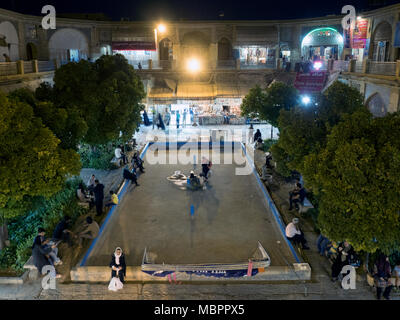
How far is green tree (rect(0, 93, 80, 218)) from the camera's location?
8.57 meters

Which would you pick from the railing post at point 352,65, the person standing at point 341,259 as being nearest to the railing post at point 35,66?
the railing post at point 352,65

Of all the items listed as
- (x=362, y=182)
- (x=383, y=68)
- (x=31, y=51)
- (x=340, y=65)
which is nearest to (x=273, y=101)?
(x=383, y=68)

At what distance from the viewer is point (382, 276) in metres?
8.12

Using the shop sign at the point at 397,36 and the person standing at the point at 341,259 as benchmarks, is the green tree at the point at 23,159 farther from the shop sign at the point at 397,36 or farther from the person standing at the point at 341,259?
the shop sign at the point at 397,36

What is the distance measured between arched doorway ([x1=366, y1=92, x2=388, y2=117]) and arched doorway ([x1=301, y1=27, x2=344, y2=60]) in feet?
35.4

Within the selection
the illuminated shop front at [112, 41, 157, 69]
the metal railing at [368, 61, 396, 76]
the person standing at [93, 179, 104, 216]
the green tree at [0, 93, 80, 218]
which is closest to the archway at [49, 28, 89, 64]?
the illuminated shop front at [112, 41, 157, 69]

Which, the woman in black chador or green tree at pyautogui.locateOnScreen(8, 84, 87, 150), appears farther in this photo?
green tree at pyautogui.locateOnScreen(8, 84, 87, 150)

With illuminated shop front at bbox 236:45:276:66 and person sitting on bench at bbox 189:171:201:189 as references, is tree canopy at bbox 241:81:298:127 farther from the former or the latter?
illuminated shop front at bbox 236:45:276:66

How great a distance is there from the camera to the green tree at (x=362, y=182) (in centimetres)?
728

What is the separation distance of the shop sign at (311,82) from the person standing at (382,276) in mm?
13066

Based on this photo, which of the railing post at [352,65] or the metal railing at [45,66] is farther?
the metal railing at [45,66]

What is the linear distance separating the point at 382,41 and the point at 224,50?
12068 mm

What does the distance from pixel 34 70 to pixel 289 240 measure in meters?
15.5
